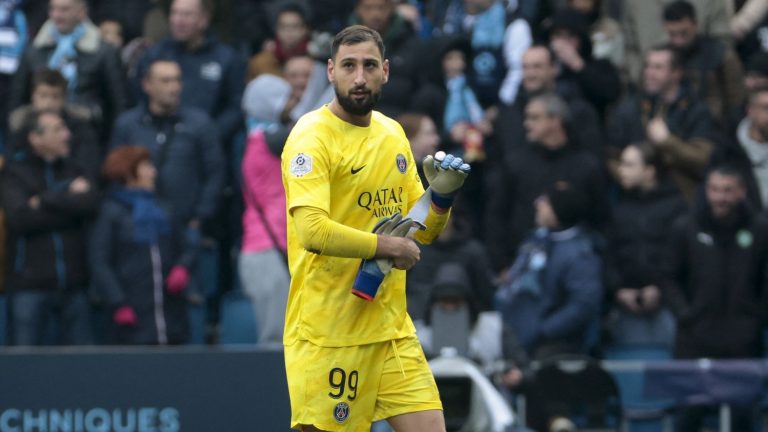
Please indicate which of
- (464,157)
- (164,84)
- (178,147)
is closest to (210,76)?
(164,84)

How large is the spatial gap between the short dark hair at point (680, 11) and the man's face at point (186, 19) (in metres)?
3.82

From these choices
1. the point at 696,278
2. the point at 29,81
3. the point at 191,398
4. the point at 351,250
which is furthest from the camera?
the point at 29,81

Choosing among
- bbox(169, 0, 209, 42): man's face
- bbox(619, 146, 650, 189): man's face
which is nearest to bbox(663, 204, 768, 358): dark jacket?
bbox(619, 146, 650, 189): man's face

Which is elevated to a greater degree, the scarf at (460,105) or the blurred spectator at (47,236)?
the scarf at (460,105)

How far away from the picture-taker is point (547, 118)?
12.1m

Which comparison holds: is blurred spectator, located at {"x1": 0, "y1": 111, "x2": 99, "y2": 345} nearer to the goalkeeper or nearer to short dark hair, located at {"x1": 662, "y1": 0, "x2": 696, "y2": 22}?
short dark hair, located at {"x1": 662, "y1": 0, "x2": 696, "y2": 22}

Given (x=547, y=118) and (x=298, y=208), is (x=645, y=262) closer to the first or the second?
(x=547, y=118)

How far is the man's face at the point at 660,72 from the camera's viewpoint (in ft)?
41.5

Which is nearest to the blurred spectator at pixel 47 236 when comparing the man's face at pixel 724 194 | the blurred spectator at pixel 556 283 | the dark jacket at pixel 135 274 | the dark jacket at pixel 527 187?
the dark jacket at pixel 135 274

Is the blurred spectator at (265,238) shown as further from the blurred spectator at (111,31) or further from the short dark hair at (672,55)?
the short dark hair at (672,55)

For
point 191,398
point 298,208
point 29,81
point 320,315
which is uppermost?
point 29,81

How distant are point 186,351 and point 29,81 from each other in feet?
12.6

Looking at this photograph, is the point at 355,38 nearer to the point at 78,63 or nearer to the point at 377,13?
the point at 377,13

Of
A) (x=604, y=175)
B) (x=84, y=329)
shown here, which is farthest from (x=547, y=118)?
(x=84, y=329)
